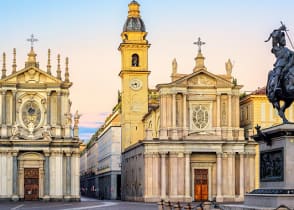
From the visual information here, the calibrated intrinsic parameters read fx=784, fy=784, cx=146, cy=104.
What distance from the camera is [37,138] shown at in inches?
3187

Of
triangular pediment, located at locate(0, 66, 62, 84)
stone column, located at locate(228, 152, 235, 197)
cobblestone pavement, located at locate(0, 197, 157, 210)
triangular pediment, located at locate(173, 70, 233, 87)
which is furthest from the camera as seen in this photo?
triangular pediment, located at locate(0, 66, 62, 84)

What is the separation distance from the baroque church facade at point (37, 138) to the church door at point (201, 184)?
12127 mm

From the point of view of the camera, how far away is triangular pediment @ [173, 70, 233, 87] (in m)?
79.2

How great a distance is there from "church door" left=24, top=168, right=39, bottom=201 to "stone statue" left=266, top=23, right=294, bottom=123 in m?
58.5

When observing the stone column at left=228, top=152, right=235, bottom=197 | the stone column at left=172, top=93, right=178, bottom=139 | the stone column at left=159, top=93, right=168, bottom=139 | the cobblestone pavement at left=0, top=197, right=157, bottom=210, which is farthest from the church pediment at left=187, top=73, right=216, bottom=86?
the cobblestone pavement at left=0, top=197, right=157, bottom=210

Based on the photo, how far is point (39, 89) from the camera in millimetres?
82250

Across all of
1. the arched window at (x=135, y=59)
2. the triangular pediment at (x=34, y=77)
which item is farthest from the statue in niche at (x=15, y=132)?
the arched window at (x=135, y=59)

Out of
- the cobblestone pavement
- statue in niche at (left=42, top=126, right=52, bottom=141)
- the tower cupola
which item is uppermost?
the tower cupola

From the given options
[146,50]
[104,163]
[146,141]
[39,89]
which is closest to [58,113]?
[39,89]

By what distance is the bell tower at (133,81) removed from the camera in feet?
309

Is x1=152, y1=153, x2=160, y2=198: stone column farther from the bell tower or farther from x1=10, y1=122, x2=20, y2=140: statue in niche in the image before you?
the bell tower

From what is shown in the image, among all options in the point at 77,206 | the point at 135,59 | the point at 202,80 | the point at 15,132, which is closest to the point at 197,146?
the point at 202,80

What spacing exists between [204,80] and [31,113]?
1847 centimetres

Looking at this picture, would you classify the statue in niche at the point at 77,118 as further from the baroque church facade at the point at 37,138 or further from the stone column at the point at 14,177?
the stone column at the point at 14,177
